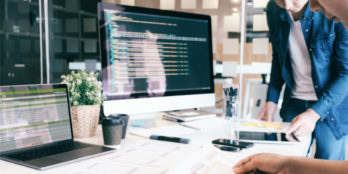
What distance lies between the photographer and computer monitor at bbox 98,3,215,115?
1229 millimetres

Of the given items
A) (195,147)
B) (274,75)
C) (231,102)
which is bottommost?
(195,147)

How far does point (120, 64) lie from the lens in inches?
49.2

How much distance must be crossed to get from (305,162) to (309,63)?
1.04m

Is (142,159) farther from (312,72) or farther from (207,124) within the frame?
(312,72)

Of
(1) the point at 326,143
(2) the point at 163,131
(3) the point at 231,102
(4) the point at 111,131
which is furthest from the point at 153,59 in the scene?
(1) the point at 326,143

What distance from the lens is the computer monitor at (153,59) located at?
1.23 meters

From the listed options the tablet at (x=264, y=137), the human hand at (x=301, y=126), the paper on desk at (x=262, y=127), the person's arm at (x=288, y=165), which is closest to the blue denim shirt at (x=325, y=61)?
the human hand at (x=301, y=126)

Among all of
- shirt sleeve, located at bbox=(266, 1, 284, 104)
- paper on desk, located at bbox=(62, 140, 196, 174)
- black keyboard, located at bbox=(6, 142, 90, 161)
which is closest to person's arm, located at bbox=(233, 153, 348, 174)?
paper on desk, located at bbox=(62, 140, 196, 174)

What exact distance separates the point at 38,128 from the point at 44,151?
0.10 metres

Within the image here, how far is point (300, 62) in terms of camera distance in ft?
5.65

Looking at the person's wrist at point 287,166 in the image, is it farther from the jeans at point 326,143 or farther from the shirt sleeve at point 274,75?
the shirt sleeve at point 274,75

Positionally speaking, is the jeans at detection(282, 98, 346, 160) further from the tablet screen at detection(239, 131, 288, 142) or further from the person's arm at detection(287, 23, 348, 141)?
the tablet screen at detection(239, 131, 288, 142)

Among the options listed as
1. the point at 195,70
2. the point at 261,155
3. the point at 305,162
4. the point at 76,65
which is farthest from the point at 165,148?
the point at 76,65

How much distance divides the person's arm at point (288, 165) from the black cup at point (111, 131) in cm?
44
